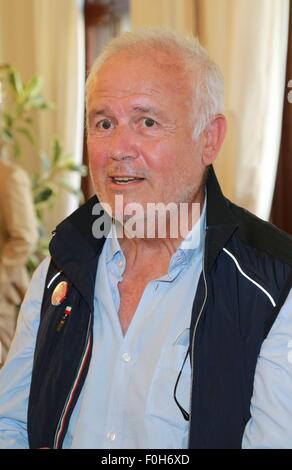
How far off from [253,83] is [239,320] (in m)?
2.43

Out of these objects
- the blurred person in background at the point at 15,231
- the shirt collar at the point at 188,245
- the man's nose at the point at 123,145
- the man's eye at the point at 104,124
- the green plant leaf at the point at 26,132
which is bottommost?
the blurred person in background at the point at 15,231

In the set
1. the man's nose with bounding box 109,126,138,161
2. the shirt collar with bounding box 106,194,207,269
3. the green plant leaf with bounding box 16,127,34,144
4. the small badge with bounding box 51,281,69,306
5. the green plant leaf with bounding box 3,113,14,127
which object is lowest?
the small badge with bounding box 51,281,69,306

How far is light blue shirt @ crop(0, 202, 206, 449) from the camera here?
59.0 inches

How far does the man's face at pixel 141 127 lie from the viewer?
1609 millimetres

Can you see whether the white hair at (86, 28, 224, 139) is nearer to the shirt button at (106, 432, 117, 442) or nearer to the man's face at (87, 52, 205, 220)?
the man's face at (87, 52, 205, 220)

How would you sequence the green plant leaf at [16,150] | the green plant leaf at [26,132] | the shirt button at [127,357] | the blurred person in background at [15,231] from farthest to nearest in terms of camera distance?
the green plant leaf at [16,150], the green plant leaf at [26,132], the blurred person in background at [15,231], the shirt button at [127,357]

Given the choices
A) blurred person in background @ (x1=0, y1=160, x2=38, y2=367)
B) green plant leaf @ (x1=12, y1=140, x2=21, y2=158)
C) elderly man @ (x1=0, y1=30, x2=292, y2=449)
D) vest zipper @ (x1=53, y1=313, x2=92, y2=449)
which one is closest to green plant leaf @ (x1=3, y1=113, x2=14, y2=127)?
green plant leaf @ (x1=12, y1=140, x2=21, y2=158)

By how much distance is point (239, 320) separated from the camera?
1.50 meters

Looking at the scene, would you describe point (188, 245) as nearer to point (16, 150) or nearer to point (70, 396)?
point (70, 396)

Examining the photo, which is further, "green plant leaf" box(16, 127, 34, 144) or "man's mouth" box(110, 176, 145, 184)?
"green plant leaf" box(16, 127, 34, 144)

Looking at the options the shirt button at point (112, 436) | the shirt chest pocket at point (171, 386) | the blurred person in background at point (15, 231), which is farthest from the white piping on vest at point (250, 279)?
the blurred person in background at point (15, 231)

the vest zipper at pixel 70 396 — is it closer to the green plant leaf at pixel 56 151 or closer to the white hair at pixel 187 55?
the white hair at pixel 187 55

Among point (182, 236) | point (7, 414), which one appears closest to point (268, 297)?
point (182, 236)
